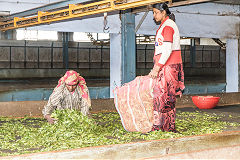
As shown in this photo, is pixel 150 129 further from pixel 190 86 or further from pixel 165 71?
pixel 190 86

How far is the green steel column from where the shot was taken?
345 inches

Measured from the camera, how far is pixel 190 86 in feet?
52.0

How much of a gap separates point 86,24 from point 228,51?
5.54m

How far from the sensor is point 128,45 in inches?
345

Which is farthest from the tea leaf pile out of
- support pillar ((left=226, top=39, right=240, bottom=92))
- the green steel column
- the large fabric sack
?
support pillar ((left=226, top=39, right=240, bottom=92))

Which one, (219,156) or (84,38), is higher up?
(84,38)

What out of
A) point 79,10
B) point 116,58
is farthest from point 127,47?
point 79,10

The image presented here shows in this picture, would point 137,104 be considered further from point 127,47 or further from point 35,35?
point 35,35

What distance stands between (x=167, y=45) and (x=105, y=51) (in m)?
19.7

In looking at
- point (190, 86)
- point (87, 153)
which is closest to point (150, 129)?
point (87, 153)

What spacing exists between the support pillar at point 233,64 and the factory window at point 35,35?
586 inches

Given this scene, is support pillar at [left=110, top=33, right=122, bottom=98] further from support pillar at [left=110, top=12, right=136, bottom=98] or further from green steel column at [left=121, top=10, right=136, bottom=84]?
green steel column at [left=121, top=10, right=136, bottom=84]

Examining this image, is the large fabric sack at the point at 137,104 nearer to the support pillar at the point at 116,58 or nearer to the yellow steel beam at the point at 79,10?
the yellow steel beam at the point at 79,10

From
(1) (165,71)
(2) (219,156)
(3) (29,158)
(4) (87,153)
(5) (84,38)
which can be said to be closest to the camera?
(3) (29,158)
